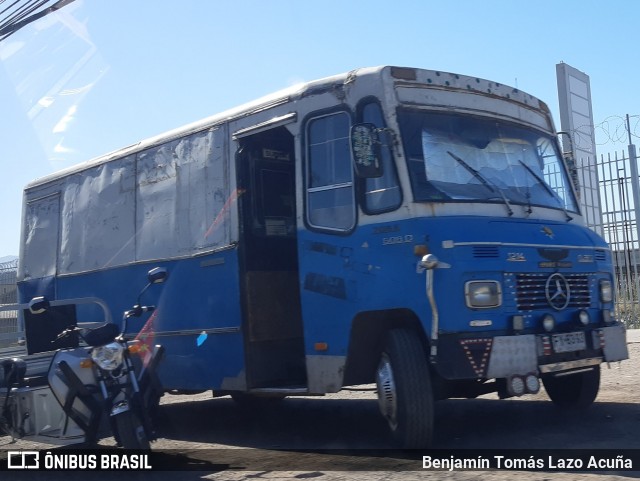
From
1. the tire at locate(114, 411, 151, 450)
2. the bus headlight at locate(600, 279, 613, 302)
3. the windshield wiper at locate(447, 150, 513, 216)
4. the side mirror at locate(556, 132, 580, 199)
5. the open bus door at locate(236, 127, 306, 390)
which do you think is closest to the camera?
the tire at locate(114, 411, 151, 450)

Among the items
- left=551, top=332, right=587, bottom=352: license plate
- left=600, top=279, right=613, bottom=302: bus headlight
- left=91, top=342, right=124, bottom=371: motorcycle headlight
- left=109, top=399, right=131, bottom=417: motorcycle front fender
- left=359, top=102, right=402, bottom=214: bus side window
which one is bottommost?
left=109, top=399, right=131, bottom=417: motorcycle front fender

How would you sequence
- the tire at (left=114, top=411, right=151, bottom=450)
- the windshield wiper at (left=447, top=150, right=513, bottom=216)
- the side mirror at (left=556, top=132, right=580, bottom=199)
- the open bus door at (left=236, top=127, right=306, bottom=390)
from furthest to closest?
the side mirror at (left=556, top=132, right=580, bottom=199) → the open bus door at (left=236, top=127, right=306, bottom=390) → the windshield wiper at (left=447, top=150, right=513, bottom=216) → the tire at (left=114, top=411, right=151, bottom=450)

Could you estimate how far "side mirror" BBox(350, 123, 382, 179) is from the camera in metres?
6.61

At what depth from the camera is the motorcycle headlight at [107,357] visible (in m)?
6.30

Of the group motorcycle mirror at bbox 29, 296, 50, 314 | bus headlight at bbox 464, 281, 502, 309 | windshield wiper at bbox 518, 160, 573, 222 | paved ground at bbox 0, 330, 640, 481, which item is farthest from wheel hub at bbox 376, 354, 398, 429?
motorcycle mirror at bbox 29, 296, 50, 314

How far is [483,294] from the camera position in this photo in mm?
6367

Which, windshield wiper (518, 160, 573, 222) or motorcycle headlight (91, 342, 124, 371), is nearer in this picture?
motorcycle headlight (91, 342, 124, 371)

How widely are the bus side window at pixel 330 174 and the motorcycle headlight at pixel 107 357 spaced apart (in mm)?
2131

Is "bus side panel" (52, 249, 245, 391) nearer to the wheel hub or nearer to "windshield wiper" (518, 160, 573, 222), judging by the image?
the wheel hub

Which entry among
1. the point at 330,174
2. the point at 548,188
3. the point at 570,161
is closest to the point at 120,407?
the point at 330,174

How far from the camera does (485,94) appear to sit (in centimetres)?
748

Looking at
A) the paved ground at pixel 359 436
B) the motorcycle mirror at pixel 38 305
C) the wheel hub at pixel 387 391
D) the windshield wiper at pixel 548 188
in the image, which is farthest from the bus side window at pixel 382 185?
the motorcycle mirror at pixel 38 305

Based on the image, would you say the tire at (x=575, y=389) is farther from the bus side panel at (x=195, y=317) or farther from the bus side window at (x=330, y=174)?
the bus side panel at (x=195, y=317)

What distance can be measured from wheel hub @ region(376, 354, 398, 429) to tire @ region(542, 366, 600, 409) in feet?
6.43
